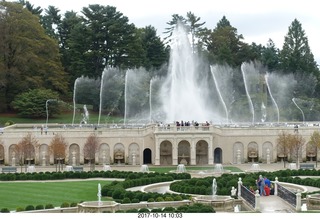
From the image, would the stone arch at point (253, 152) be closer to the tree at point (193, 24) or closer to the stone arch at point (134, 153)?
the stone arch at point (134, 153)

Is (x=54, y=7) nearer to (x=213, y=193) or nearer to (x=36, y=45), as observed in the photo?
(x=36, y=45)

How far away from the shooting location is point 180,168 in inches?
2534

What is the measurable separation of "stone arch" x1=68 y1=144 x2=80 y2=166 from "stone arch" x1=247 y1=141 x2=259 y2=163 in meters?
16.6

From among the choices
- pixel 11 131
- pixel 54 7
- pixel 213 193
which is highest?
pixel 54 7

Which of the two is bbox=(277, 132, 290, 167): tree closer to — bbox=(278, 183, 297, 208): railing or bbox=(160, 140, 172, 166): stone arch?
bbox=(160, 140, 172, 166): stone arch

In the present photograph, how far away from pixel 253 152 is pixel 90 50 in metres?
40.4

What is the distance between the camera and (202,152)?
74625mm

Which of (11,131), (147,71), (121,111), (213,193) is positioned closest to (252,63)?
(147,71)

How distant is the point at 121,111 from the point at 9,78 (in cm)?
1560

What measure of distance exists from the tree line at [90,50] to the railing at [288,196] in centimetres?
5361

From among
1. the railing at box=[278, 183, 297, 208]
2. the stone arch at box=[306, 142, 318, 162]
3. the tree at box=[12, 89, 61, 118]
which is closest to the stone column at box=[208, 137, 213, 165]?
the stone arch at box=[306, 142, 318, 162]

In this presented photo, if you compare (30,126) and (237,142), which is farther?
(30,126)

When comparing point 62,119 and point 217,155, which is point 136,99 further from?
point 217,155

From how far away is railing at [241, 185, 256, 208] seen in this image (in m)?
41.6
